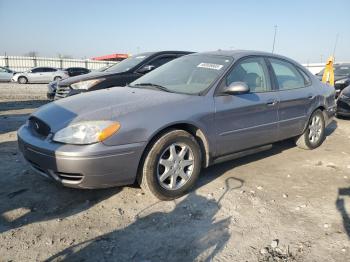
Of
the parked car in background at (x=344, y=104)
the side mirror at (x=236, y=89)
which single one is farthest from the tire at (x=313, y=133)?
the parked car in background at (x=344, y=104)

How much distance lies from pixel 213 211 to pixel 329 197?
1.44m

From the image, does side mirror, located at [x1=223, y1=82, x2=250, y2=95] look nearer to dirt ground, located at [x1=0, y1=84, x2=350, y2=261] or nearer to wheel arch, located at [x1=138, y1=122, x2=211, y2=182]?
wheel arch, located at [x1=138, y1=122, x2=211, y2=182]

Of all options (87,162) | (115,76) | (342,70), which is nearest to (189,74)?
(87,162)

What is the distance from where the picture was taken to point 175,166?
11.7 ft

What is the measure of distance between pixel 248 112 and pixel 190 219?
1646 mm

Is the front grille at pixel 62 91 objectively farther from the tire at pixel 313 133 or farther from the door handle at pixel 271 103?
the tire at pixel 313 133

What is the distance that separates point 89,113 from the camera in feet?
10.9

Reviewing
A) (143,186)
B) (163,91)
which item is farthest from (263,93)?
(143,186)

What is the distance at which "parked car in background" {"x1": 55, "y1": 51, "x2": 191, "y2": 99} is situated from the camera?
6.90m

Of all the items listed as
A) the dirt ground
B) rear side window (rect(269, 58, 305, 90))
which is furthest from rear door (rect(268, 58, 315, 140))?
the dirt ground

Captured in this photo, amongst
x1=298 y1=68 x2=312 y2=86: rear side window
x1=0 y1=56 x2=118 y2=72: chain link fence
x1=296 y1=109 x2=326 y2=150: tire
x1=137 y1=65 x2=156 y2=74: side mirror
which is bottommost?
x1=0 y1=56 x2=118 y2=72: chain link fence

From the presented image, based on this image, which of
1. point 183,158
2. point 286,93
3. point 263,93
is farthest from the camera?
point 286,93

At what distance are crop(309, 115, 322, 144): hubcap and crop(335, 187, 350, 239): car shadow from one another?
1653 millimetres

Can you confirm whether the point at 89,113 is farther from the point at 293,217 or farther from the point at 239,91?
the point at 293,217
